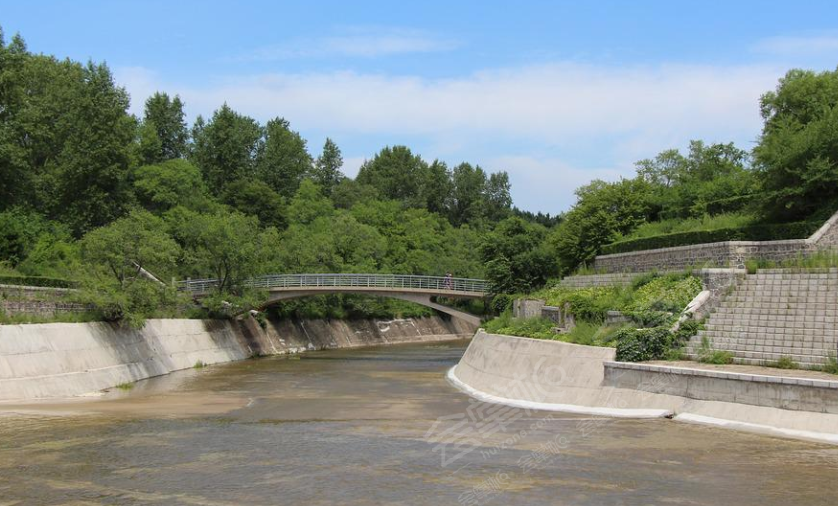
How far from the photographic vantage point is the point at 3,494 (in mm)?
15125

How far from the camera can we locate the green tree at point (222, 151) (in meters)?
110

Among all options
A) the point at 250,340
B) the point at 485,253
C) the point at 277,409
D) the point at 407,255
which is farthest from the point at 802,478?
the point at 407,255

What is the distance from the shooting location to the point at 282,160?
120 meters

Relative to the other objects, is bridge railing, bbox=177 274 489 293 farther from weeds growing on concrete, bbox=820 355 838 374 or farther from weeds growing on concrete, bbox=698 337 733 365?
weeds growing on concrete, bbox=820 355 838 374

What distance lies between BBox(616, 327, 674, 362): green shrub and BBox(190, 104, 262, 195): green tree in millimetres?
88109

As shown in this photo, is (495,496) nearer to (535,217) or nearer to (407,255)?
(407,255)

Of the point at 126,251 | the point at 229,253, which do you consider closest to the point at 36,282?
the point at 126,251

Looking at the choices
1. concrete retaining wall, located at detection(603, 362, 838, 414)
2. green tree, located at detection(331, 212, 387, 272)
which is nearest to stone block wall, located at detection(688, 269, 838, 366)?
concrete retaining wall, located at detection(603, 362, 838, 414)

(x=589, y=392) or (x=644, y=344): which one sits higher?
(x=644, y=344)

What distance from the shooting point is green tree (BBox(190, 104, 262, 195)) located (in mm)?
110125

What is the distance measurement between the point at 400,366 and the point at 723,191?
24.1 meters

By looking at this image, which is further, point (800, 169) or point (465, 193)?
point (465, 193)

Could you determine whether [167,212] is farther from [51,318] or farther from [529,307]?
[529,307]

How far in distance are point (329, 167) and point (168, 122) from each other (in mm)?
36715
